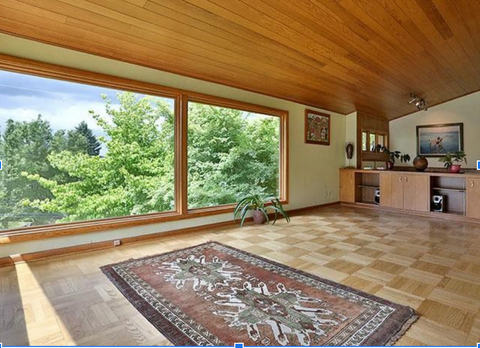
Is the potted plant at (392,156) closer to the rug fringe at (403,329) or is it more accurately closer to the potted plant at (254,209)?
the potted plant at (254,209)

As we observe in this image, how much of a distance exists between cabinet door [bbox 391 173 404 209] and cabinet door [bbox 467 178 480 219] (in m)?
1.09

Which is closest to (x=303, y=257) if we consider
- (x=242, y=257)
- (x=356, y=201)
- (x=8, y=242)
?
(x=242, y=257)

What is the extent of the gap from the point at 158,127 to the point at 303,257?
252 centimetres

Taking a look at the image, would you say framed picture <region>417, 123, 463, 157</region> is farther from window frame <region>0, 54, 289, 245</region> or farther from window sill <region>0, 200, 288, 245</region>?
window sill <region>0, 200, 288, 245</region>

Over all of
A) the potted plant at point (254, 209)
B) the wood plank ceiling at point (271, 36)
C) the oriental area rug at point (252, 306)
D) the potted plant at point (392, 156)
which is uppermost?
the wood plank ceiling at point (271, 36)

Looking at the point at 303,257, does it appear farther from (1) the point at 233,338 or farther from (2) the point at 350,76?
(2) the point at 350,76

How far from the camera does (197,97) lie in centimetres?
411

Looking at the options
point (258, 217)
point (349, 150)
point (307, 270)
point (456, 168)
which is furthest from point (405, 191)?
point (307, 270)

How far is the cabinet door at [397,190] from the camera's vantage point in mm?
5660

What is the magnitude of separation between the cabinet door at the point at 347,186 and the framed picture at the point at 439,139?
2379mm

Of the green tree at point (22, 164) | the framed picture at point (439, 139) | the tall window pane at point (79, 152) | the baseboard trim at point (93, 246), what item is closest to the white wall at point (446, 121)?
the framed picture at point (439, 139)

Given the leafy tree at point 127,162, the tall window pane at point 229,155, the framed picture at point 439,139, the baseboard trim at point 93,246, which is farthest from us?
the framed picture at point 439,139

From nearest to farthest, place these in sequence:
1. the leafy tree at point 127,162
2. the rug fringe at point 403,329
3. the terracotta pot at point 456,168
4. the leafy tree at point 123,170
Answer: the rug fringe at point 403,329 < the leafy tree at point 127,162 < the leafy tree at point 123,170 < the terracotta pot at point 456,168

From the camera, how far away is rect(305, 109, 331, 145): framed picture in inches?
232
